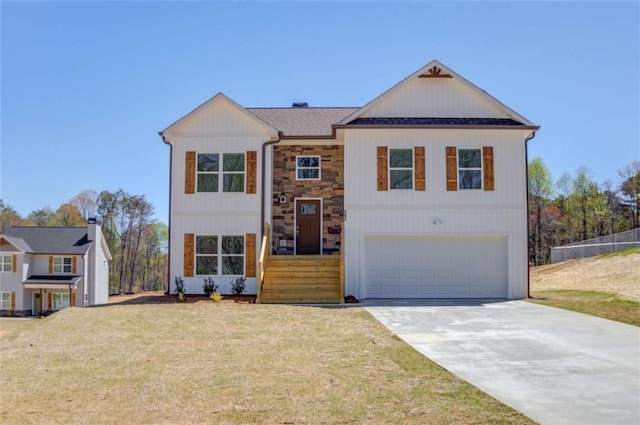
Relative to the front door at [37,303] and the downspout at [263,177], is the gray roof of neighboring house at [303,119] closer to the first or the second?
the downspout at [263,177]

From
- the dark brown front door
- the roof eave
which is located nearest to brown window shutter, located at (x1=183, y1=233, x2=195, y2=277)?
the dark brown front door

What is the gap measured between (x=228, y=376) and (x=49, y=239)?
3434 cm

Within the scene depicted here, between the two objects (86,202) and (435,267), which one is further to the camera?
(86,202)

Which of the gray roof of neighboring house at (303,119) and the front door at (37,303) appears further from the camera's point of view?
the front door at (37,303)

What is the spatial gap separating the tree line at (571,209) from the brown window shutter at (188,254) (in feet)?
115

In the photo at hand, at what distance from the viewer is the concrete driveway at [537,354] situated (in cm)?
606

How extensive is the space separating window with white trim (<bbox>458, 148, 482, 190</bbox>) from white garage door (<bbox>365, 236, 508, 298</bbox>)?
5.61 feet

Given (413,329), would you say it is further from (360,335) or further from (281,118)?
(281,118)

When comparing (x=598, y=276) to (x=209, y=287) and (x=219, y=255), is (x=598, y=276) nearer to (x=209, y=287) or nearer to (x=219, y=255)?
(x=219, y=255)

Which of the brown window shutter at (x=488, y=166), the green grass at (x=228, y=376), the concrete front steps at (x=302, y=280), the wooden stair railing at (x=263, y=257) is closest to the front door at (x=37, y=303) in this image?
the wooden stair railing at (x=263, y=257)

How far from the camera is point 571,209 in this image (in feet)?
159

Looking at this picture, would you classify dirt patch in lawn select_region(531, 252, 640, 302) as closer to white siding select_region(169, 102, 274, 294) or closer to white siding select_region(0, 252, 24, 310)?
white siding select_region(169, 102, 274, 294)

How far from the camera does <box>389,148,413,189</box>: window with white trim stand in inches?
685

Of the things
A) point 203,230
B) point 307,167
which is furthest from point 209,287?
point 307,167
